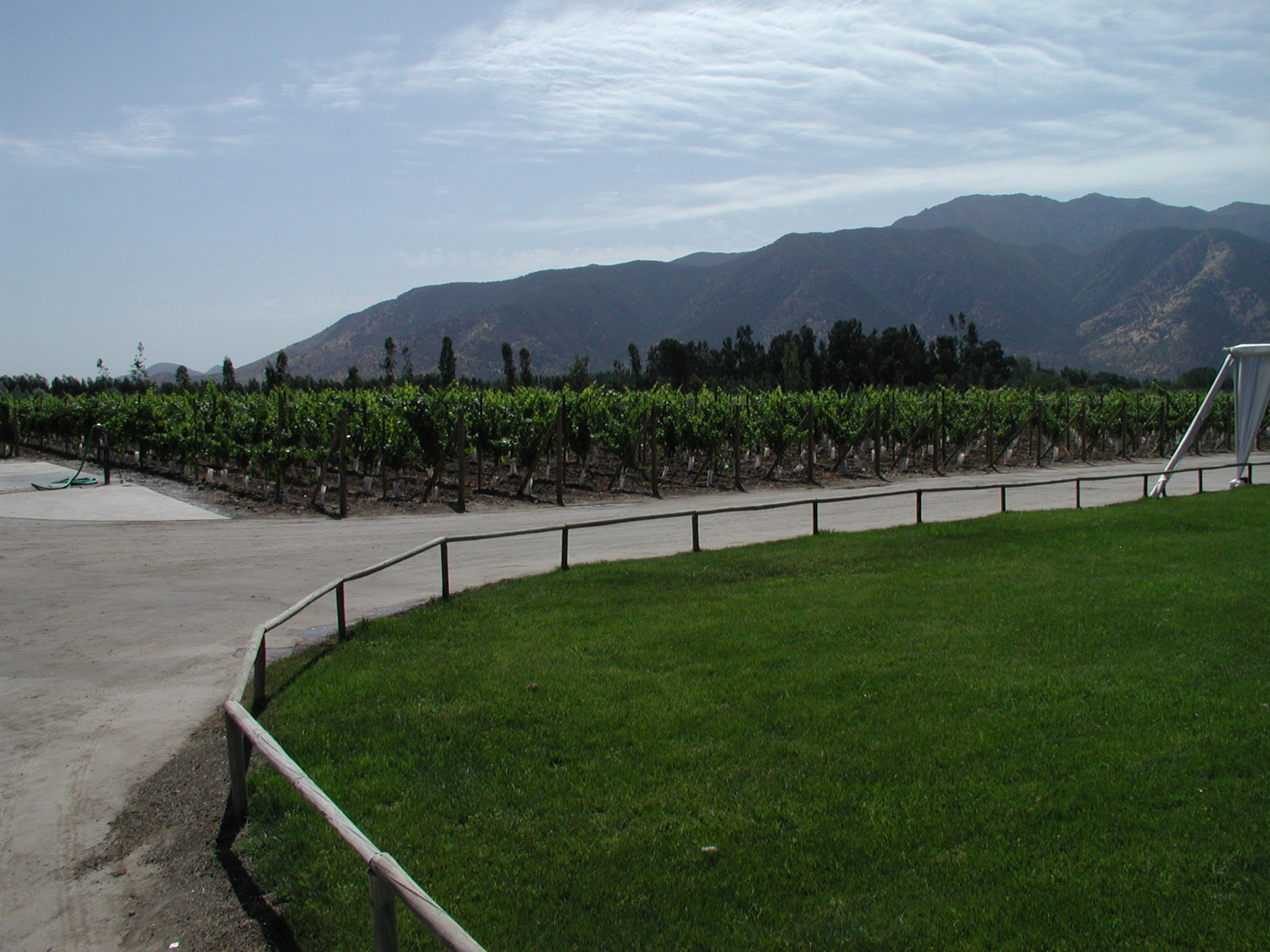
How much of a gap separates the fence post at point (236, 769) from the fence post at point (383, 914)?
7.44 ft

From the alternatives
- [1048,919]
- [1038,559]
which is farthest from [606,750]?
[1038,559]

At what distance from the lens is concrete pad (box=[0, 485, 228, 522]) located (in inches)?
745

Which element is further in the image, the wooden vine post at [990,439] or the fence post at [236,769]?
the wooden vine post at [990,439]

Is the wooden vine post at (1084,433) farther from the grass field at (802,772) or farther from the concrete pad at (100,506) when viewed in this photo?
the concrete pad at (100,506)

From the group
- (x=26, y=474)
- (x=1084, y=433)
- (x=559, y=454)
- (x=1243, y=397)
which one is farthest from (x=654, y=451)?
(x=1084, y=433)

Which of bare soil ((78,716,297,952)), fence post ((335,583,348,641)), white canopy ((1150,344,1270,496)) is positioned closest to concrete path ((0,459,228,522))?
fence post ((335,583,348,641))

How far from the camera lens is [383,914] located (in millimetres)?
2996

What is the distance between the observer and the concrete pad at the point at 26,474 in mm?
24642

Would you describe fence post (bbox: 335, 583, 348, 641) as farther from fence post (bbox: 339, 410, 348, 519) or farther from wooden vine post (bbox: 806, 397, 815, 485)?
wooden vine post (bbox: 806, 397, 815, 485)

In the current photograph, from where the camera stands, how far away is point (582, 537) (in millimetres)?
16406

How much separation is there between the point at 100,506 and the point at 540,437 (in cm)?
1064

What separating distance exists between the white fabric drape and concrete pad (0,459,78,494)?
3017 centimetres

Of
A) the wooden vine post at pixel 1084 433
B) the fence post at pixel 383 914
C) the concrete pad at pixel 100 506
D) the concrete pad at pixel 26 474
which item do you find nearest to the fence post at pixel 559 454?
the concrete pad at pixel 100 506

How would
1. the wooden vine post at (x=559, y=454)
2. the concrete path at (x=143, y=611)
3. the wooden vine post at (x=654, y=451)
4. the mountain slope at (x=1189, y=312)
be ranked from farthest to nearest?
the mountain slope at (x=1189, y=312)
the wooden vine post at (x=654, y=451)
the wooden vine post at (x=559, y=454)
the concrete path at (x=143, y=611)
